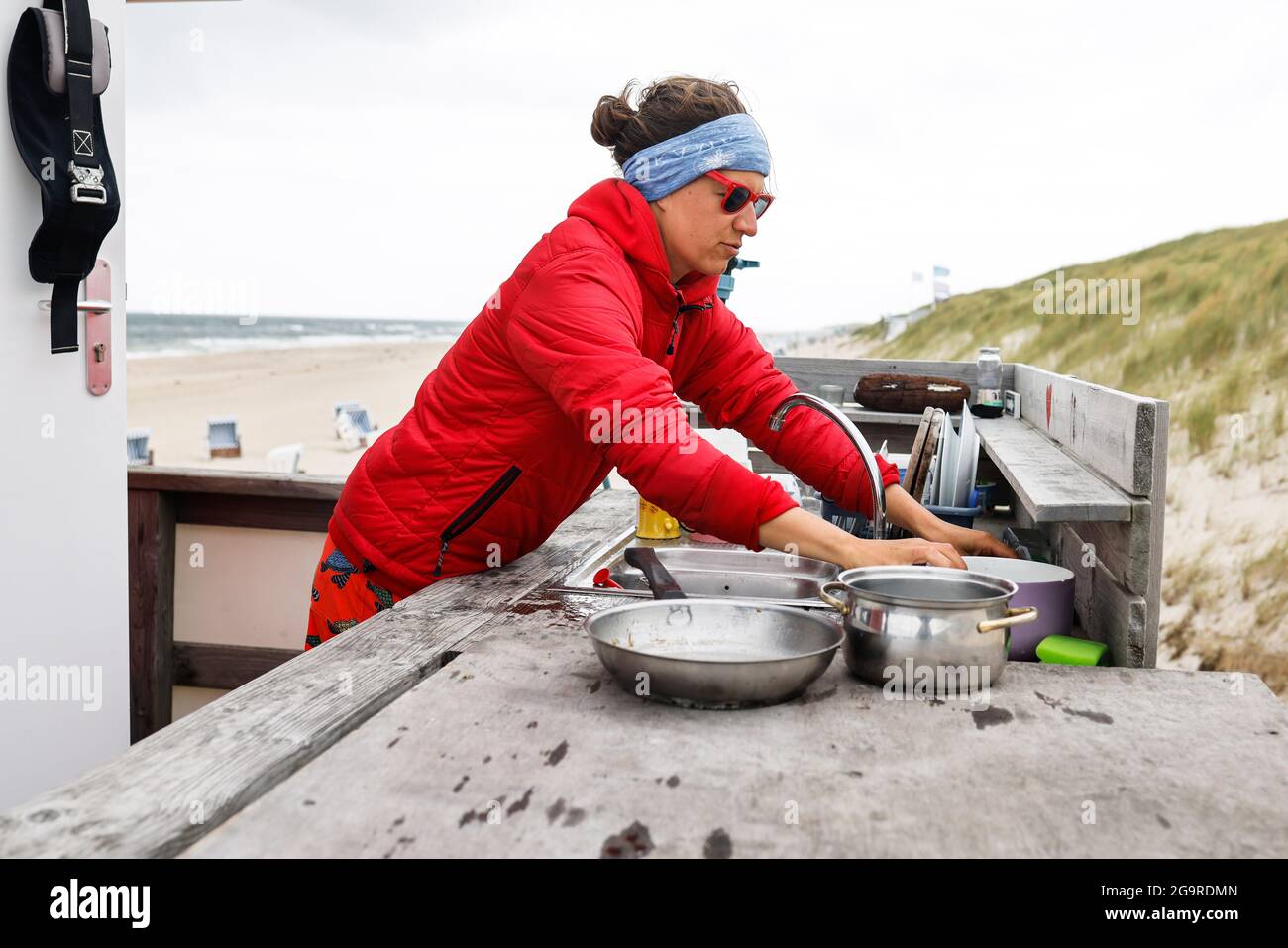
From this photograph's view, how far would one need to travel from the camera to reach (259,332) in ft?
123

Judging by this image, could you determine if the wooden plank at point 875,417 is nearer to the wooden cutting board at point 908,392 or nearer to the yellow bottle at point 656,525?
the wooden cutting board at point 908,392

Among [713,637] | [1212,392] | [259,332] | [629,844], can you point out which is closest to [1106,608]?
[713,637]

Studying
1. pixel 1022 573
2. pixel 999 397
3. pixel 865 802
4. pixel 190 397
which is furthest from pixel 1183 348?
pixel 190 397

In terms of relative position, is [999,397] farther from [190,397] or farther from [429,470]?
[190,397]

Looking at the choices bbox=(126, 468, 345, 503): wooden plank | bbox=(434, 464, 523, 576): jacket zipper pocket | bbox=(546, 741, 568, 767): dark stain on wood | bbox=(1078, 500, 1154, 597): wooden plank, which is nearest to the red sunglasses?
bbox=(434, 464, 523, 576): jacket zipper pocket

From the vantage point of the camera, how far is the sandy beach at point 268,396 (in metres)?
18.0

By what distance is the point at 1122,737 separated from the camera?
125 cm

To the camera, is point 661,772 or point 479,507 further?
point 479,507

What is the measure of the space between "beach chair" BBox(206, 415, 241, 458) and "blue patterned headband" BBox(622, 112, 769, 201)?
15.8 metres

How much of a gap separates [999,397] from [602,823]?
9.32ft

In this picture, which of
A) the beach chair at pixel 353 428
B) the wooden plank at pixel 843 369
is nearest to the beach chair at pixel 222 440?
the beach chair at pixel 353 428

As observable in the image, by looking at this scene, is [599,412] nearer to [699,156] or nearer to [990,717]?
[699,156]

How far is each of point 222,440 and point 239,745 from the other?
16.9 m

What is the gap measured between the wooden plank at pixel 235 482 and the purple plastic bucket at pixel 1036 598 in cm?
234
